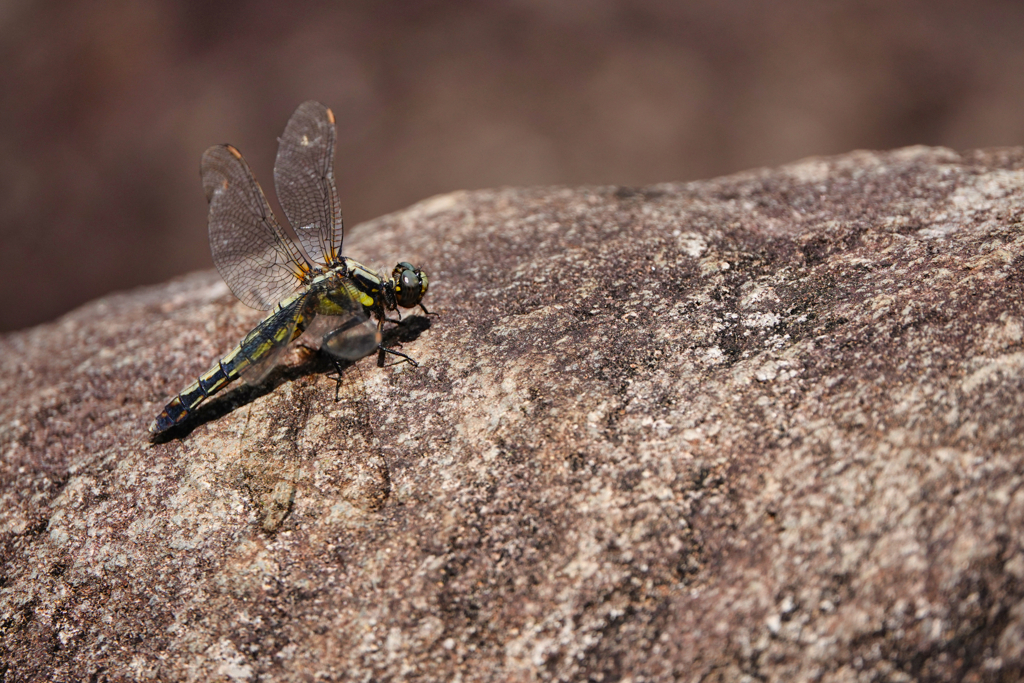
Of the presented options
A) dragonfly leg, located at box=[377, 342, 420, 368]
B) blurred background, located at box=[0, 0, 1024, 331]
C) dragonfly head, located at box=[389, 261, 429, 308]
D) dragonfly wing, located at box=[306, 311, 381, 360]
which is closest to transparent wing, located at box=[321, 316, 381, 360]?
dragonfly wing, located at box=[306, 311, 381, 360]

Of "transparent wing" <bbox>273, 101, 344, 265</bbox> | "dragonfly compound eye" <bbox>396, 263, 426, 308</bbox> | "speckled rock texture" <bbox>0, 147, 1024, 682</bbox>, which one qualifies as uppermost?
"transparent wing" <bbox>273, 101, 344, 265</bbox>

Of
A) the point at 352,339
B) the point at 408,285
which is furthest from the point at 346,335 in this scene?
the point at 408,285

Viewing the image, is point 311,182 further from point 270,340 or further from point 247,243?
point 270,340

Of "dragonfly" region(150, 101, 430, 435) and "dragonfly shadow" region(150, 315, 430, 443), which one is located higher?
"dragonfly" region(150, 101, 430, 435)

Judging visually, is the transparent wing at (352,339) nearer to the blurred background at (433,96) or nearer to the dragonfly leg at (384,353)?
the dragonfly leg at (384,353)

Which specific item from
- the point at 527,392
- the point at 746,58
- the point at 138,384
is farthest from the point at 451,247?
the point at 746,58

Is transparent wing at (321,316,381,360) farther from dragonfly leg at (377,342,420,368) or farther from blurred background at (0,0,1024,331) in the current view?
blurred background at (0,0,1024,331)

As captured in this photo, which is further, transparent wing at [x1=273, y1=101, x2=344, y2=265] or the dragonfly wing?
transparent wing at [x1=273, y1=101, x2=344, y2=265]
